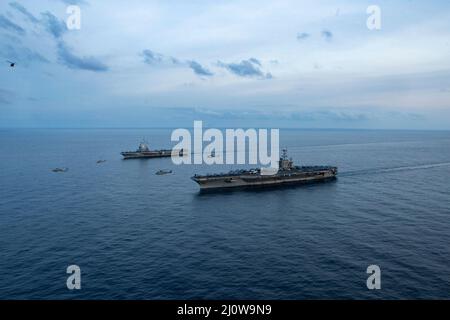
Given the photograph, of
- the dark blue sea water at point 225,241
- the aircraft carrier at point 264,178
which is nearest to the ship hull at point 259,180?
the aircraft carrier at point 264,178

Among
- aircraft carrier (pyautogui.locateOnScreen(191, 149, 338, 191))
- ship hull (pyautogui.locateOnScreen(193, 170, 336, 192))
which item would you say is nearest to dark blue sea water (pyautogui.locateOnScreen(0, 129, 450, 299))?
ship hull (pyautogui.locateOnScreen(193, 170, 336, 192))

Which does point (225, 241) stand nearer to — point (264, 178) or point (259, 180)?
point (259, 180)

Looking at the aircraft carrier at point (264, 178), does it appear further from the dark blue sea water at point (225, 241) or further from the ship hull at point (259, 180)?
the dark blue sea water at point (225, 241)

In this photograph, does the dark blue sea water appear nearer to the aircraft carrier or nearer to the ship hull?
the ship hull

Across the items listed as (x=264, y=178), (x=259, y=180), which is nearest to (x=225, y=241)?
(x=259, y=180)
